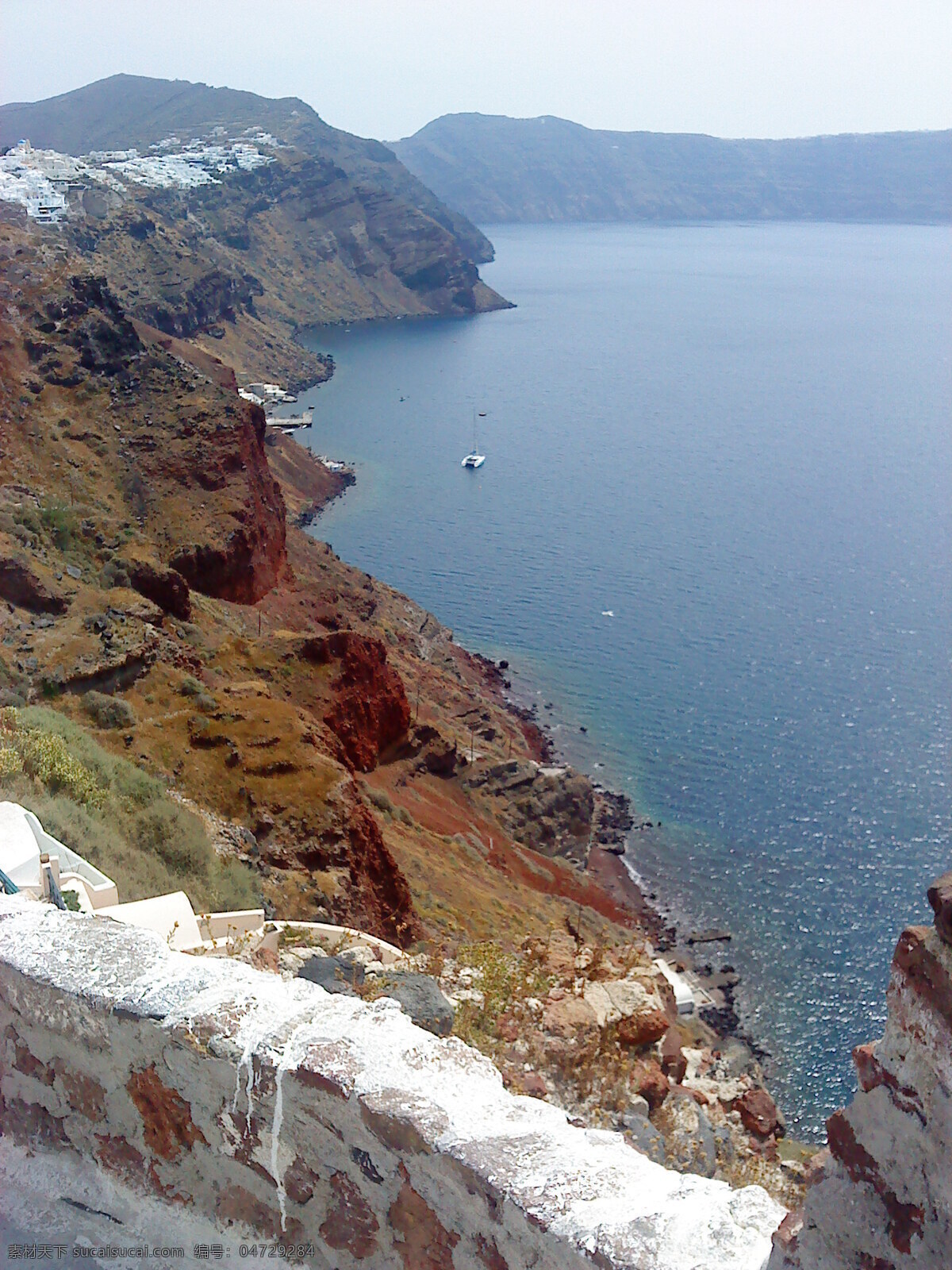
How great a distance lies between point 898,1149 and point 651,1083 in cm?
1159

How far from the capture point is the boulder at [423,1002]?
1034 cm

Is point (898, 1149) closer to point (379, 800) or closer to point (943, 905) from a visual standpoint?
point (943, 905)

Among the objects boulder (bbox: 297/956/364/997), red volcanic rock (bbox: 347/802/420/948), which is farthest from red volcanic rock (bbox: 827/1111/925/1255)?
red volcanic rock (bbox: 347/802/420/948)

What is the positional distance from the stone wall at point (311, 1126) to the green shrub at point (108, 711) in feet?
46.1

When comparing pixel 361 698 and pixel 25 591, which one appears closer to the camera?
pixel 25 591

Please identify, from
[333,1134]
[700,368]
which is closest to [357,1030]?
[333,1134]

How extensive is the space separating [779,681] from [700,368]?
66.7 metres

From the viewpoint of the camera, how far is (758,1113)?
2105 centimetres

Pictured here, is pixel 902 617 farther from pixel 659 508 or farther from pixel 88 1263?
pixel 88 1263

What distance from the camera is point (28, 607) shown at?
24609 millimetres

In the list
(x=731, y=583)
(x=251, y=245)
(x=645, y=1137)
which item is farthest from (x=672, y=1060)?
(x=251, y=245)

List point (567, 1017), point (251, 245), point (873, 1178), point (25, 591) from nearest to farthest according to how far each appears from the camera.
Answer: point (873, 1178) < point (567, 1017) < point (25, 591) < point (251, 245)

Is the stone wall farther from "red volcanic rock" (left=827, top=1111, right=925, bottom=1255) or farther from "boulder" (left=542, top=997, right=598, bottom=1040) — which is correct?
"boulder" (left=542, top=997, right=598, bottom=1040)

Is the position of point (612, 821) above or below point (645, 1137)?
below
